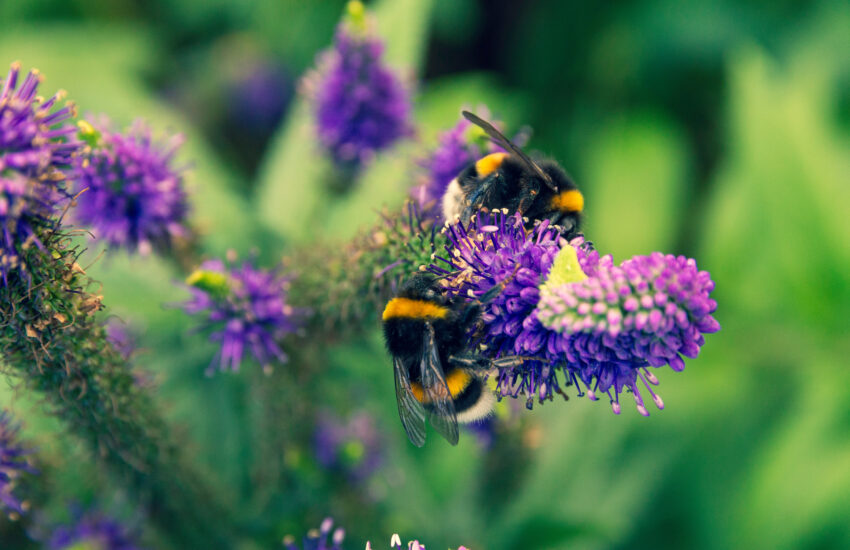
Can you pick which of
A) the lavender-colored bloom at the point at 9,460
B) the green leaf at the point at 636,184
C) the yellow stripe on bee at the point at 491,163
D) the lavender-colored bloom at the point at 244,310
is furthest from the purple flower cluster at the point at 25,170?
the green leaf at the point at 636,184

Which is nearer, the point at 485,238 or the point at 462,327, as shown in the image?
the point at 485,238

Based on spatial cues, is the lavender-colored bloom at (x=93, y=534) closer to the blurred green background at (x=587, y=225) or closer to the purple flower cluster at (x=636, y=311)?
the blurred green background at (x=587, y=225)

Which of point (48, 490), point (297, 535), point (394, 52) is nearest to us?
point (48, 490)

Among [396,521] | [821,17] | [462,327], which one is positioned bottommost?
[396,521]

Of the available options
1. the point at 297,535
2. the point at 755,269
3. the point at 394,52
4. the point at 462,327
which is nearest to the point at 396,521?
the point at 297,535

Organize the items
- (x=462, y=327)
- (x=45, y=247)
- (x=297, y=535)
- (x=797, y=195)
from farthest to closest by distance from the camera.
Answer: (x=797, y=195), (x=297, y=535), (x=462, y=327), (x=45, y=247)

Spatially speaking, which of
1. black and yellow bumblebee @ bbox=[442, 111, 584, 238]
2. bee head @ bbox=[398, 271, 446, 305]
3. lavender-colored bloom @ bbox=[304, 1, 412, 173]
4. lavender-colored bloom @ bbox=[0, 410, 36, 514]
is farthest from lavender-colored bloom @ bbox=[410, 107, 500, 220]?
lavender-colored bloom @ bbox=[0, 410, 36, 514]

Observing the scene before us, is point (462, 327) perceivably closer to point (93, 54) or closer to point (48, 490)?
point (48, 490)
